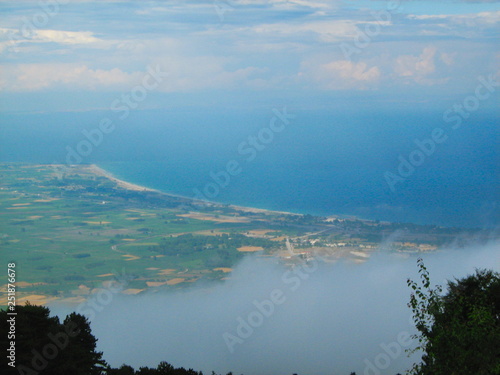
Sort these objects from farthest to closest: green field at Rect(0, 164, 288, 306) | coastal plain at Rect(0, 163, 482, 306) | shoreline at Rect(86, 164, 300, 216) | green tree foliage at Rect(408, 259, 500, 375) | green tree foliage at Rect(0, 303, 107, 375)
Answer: shoreline at Rect(86, 164, 300, 216), green field at Rect(0, 164, 288, 306), coastal plain at Rect(0, 163, 482, 306), green tree foliage at Rect(0, 303, 107, 375), green tree foliage at Rect(408, 259, 500, 375)

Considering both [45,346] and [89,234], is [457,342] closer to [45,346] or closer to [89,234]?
[45,346]

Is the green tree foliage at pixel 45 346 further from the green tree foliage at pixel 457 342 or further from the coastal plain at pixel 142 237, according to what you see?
the coastal plain at pixel 142 237

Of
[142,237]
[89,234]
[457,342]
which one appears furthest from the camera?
[89,234]

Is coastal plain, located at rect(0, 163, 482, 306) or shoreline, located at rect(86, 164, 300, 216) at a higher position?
shoreline, located at rect(86, 164, 300, 216)

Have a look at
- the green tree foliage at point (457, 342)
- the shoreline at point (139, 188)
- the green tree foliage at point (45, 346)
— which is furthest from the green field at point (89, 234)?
the green tree foliage at point (457, 342)

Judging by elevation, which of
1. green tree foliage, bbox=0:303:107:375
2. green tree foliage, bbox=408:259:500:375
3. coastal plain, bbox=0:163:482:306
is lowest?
green tree foliage, bbox=408:259:500:375

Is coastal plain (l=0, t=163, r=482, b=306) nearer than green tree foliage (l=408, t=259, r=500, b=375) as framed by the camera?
No

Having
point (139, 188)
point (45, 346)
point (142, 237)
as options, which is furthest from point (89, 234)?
point (45, 346)

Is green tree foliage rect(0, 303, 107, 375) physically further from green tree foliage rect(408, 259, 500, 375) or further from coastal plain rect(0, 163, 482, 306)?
coastal plain rect(0, 163, 482, 306)

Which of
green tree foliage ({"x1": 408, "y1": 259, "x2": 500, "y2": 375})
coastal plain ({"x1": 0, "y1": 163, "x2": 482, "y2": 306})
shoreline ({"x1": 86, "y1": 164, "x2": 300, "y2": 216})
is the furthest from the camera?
shoreline ({"x1": 86, "y1": 164, "x2": 300, "y2": 216})

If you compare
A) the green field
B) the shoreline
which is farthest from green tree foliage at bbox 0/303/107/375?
the shoreline
